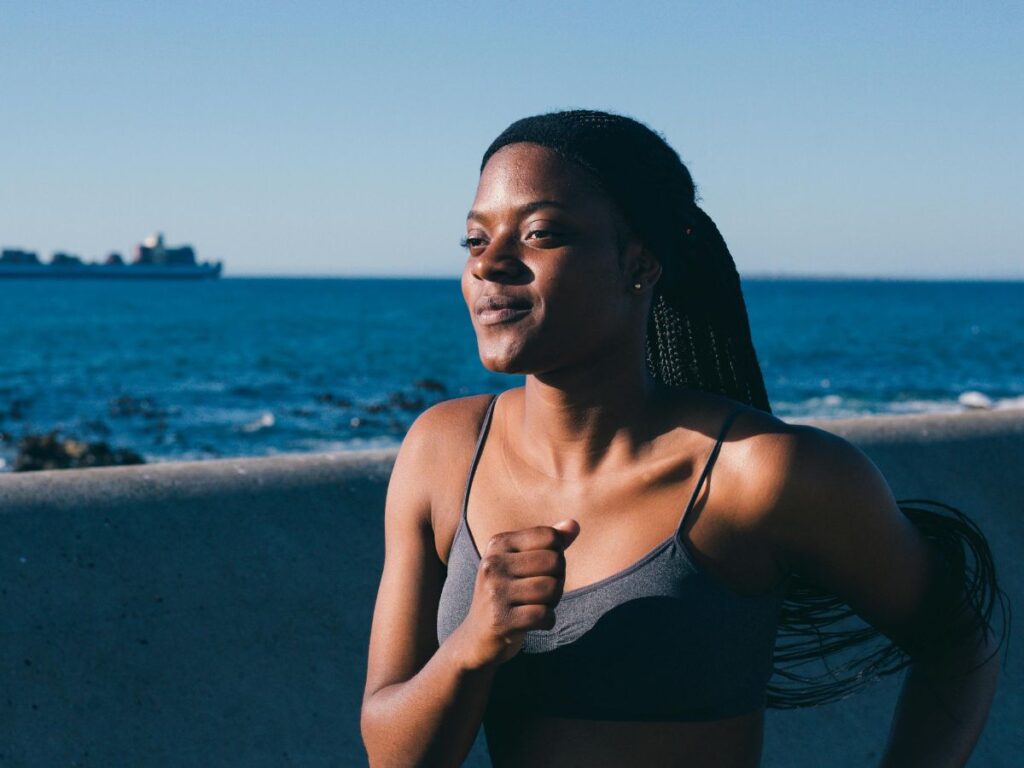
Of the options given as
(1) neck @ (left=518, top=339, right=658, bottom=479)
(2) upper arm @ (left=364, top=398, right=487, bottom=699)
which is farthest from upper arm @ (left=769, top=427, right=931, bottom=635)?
(2) upper arm @ (left=364, top=398, right=487, bottom=699)

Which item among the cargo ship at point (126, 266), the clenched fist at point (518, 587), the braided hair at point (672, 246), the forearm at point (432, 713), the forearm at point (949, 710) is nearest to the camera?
the clenched fist at point (518, 587)

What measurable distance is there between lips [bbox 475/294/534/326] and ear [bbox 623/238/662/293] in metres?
0.18

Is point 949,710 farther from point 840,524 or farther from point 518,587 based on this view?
point 518,587

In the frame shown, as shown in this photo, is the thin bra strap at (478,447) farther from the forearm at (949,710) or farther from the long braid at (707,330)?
the forearm at (949,710)

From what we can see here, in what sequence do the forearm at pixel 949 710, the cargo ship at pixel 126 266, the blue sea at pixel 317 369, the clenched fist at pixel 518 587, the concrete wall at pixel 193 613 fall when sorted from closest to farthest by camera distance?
the clenched fist at pixel 518 587
the forearm at pixel 949 710
the concrete wall at pixel 193 613
the blue sea at pixel 317 369
the cargo ship at pixel 126 266

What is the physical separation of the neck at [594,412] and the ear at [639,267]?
0.11 m

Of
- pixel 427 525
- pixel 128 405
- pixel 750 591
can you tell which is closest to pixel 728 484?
pixel 750 591

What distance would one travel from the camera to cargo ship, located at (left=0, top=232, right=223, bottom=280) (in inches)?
5925

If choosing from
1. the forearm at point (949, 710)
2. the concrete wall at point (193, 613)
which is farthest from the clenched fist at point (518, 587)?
the concrete wall at point (193, 613)

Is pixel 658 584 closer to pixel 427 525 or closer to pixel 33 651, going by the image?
pixel 427 525

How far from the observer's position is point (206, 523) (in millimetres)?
2850

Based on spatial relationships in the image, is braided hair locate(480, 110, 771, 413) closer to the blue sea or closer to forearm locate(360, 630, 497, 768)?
forearm locate(360, 630, 497, 768)

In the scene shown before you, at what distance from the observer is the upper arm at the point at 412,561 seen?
2.08 metres

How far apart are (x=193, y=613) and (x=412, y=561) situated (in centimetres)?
84
